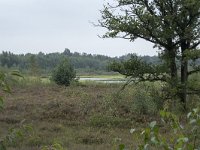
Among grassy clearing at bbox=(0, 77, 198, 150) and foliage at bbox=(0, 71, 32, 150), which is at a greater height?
foliage at bbox=(0, 71, 32, 150)

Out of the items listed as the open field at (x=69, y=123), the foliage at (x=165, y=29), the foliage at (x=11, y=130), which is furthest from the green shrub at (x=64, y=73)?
the foliage at (x=11, y=130)

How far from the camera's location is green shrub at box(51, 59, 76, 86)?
124ft

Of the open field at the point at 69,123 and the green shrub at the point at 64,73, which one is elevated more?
the green shrub at the point at 64,73

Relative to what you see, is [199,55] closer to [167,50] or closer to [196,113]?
[167,50]

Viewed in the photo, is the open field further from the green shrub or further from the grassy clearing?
the green shrub

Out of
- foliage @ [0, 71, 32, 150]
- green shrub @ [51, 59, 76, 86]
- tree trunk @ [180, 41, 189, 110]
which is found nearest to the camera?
foliage @ [0, 71, 32, 150]

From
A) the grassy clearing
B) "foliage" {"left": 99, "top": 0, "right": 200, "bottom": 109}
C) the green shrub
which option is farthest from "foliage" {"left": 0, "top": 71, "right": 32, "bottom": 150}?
the green shrub

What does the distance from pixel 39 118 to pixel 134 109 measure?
13.7ft

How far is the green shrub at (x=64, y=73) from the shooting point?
1489 inches

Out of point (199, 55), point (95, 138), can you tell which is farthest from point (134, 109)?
point (95, 138)

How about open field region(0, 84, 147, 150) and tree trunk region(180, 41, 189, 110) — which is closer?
open field region(0, 84, 147, 150)

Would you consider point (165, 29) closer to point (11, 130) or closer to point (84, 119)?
point (84, 119)

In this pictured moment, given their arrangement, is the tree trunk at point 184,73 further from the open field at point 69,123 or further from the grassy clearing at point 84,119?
the open field at point 69,123

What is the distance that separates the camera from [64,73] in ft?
125
